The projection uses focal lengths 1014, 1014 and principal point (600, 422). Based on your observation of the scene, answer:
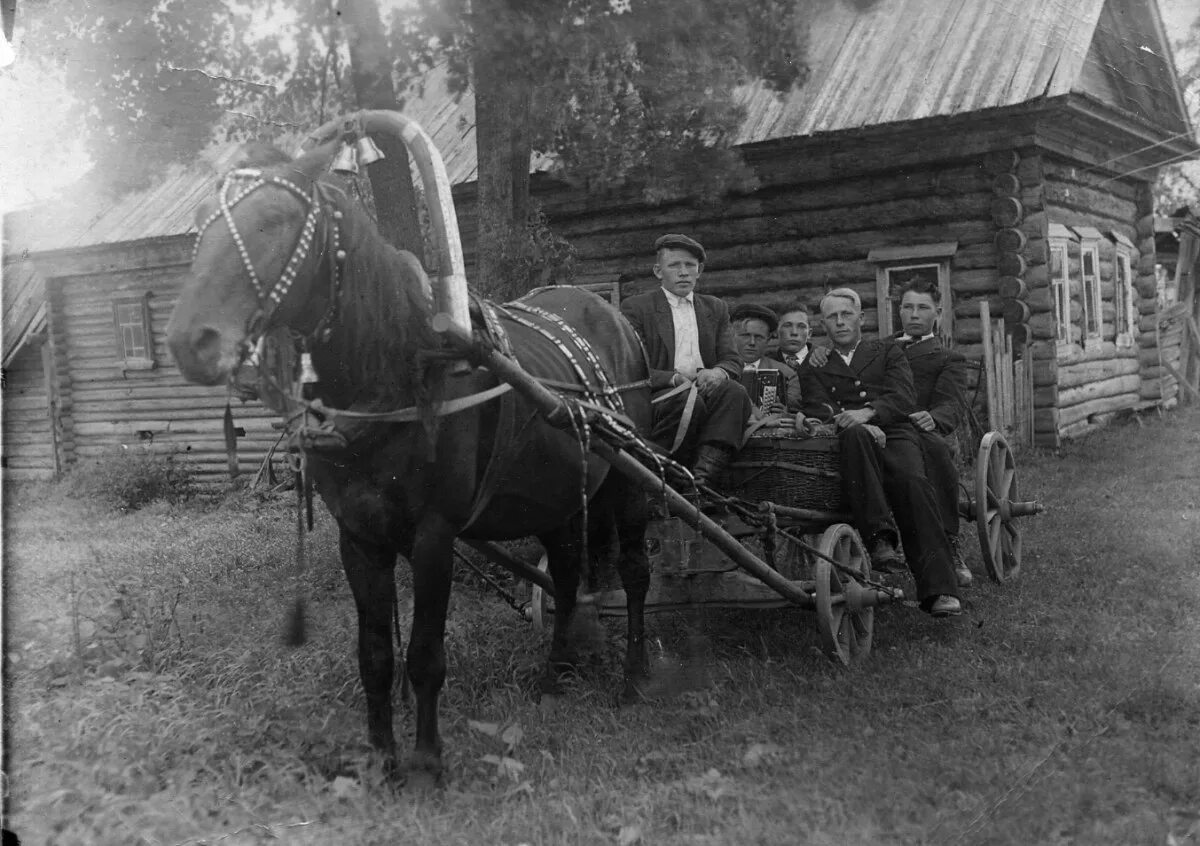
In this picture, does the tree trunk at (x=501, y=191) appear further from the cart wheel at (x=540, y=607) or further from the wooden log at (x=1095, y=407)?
the wooden log at (x=1095, y=407)

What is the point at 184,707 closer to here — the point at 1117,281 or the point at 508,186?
the point at 508,186

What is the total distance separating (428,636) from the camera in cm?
354

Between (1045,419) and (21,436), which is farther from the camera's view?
(1045,419)

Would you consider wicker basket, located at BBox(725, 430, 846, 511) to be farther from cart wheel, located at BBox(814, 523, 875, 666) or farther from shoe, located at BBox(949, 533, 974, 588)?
shoe, located at BBox(949, 533, 974, 588)

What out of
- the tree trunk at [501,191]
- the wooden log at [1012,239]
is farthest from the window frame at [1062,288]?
the tree trunk at [501,191]

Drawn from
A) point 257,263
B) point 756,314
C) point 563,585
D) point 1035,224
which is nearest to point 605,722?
point 563,585

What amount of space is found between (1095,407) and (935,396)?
685cm

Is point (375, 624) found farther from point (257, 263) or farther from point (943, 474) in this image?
Result: point (943, 474)

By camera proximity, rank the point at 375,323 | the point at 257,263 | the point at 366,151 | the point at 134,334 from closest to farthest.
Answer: the point at 257,263 < the point at 366,151 < the point at 375,323 < the point at 134,334

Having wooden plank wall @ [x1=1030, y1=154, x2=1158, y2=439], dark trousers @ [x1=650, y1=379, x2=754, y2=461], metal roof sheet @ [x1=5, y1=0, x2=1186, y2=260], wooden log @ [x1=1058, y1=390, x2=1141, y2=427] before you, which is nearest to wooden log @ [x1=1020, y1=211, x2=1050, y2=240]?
wooden plank wall @ [x1=1030, y1=154, x2=1158, y2=439]

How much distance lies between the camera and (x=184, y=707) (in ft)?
13.4

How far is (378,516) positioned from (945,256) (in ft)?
26.3

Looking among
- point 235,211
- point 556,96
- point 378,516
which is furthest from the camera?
point 556,96

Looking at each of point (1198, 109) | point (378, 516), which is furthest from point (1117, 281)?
point (378, 516)
